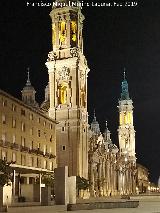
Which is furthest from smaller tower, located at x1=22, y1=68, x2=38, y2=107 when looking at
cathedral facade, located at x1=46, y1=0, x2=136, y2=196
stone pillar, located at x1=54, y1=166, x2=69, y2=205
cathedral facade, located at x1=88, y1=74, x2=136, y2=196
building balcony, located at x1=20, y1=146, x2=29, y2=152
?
stone pillar, located at x1=54, y1=166, x2=69, y2=205

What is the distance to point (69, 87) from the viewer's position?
102m

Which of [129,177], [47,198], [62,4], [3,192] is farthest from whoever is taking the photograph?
[129,177]

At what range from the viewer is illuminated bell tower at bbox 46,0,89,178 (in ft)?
326

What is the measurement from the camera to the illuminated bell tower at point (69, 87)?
99.5 meters

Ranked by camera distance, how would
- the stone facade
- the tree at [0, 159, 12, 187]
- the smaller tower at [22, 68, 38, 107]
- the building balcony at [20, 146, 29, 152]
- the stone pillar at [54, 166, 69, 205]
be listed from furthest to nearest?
the smaller tower at [22, 68, 38, 107] → the building balcony at [20, 146, 29, 152] → the stone facade → the tree at [0, 159, 12, 187] → the stone pillar at [54, 166, 69, 205]

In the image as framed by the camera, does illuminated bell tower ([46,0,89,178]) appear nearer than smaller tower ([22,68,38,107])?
Yes

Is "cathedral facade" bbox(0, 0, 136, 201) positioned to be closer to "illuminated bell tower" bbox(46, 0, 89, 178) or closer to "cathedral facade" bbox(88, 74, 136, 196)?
"illuminated bell tower" bbox(46, 0, 89, 178)

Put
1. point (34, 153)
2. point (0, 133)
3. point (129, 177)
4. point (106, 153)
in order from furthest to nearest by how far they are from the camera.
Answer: point (129, 177) < point (106, 153) < point (34, 153) < point (0, 133)

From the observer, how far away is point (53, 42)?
10531cm

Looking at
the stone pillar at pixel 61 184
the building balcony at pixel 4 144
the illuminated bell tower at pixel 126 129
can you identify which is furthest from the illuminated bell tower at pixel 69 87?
the illuminated bell tower at pixel 126 129

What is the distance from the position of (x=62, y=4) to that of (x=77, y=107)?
21137 mm

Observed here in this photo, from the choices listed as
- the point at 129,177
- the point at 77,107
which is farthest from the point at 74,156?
the point at 129,177

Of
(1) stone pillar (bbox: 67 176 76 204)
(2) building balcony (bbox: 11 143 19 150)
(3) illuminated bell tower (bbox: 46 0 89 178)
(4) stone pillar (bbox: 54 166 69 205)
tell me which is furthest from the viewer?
(3) illuminated bell tower (bbox: 46 0 89 178)

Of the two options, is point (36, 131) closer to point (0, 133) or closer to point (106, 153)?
point (0, 133)
